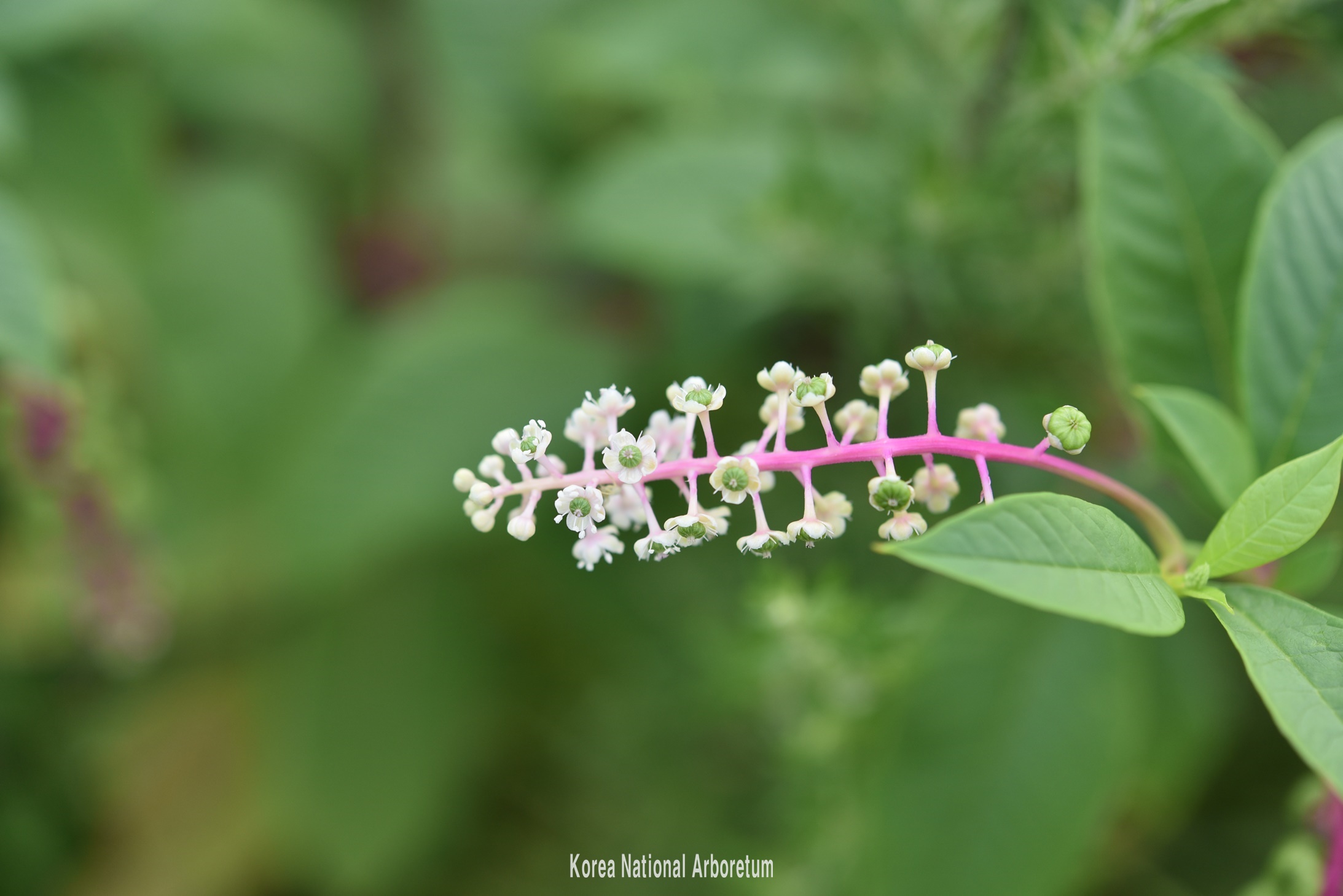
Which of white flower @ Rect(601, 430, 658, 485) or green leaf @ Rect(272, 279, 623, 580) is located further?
green leaf @ Rect(272, 279, 623, 580)

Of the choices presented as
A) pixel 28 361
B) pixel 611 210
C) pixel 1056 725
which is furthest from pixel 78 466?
pixel 1056 725

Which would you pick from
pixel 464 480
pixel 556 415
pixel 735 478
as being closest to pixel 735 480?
pixel 735 478

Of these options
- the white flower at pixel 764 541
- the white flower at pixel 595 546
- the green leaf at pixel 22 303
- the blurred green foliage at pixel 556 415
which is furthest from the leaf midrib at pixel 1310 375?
the green leaf at pixel 22 303

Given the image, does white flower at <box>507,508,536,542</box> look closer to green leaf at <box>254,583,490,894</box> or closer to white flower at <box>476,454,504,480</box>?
white flower at <box>476,454,504,480</box>

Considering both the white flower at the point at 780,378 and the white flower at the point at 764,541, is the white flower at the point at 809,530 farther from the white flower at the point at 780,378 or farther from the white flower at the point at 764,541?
the white flower at the point at 780,378

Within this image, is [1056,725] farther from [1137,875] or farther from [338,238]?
[338,238]

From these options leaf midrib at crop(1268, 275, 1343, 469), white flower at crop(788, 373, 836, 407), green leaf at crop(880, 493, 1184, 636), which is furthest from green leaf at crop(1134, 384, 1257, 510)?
white flower at crop(788, 373, 836, 407)

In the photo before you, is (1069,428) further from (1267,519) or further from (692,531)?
(692,531)
